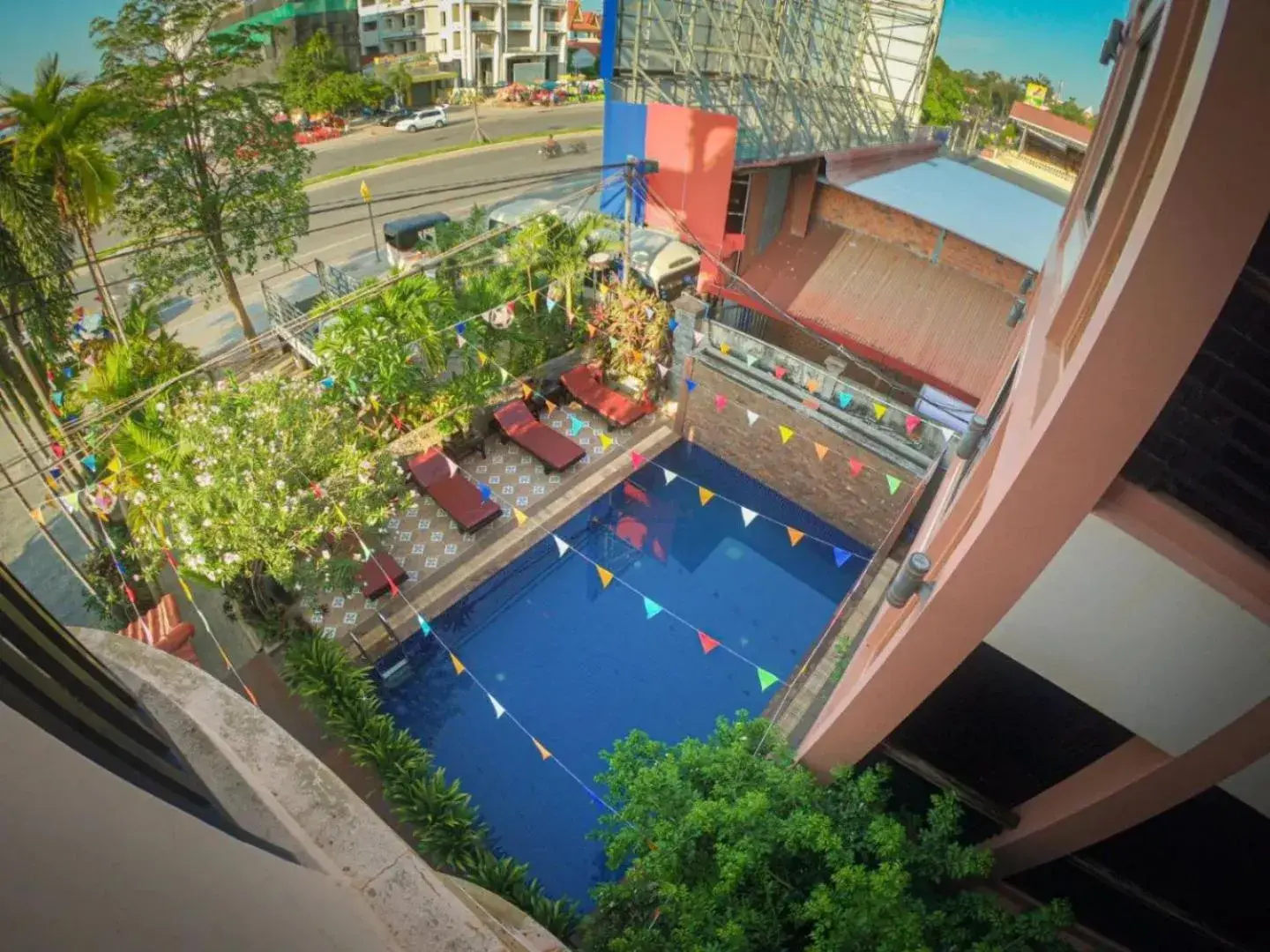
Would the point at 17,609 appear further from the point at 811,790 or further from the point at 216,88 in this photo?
the point at 216,88

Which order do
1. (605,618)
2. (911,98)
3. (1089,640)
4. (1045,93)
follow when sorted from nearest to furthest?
1. (1089,640)
2. (605,618)
3. (911,98)
4. (1045,93)

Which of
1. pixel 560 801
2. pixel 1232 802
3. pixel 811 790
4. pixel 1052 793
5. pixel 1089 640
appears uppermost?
pixel 1089 640

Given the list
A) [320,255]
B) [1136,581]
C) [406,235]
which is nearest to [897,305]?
[1136,581]

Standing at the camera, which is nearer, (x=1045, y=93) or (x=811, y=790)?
(x=811, y=790)

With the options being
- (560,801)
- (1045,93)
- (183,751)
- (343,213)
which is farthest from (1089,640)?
(1045,93)

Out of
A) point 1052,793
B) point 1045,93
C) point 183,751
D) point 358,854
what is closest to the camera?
point 358,854

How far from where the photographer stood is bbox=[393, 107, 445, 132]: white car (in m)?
36.2

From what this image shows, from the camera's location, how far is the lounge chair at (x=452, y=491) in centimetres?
1230

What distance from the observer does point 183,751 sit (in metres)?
3.47

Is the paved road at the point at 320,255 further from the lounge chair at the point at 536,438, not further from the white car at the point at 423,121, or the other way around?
the lounge chair at the point at 536,438

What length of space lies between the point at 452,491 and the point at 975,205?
1258cm

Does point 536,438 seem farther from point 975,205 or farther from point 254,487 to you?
point 975,205

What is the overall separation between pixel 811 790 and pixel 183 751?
461cm

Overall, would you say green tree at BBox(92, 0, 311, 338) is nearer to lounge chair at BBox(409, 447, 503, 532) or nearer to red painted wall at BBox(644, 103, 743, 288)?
lounge chair at BBox(409, 447, 503, 532)
